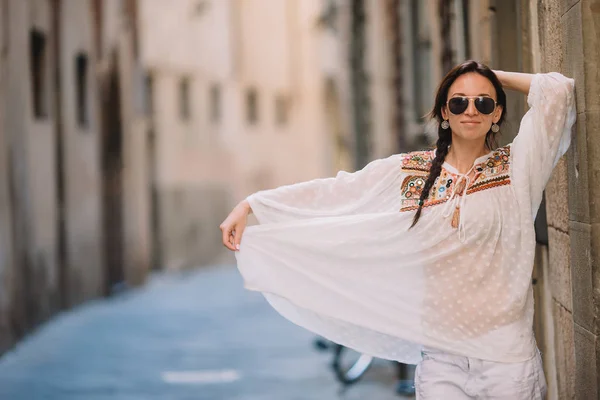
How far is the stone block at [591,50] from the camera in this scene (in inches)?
136

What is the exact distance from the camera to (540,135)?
3393 mm

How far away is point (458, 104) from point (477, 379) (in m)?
0.92

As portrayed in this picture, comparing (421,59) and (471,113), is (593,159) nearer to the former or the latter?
(471,113)

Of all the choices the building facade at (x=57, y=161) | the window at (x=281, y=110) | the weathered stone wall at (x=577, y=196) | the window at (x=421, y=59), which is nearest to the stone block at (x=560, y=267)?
the weathered stone wall at (x=577, y=196)

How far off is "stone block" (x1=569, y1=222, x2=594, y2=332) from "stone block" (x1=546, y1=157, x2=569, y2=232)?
245 mm

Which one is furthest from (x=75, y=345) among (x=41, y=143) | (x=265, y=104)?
(x=265, y=104)

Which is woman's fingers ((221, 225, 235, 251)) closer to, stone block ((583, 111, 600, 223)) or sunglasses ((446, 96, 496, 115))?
sunglasses ((446, 96, 496, 115))

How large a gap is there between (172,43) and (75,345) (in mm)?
Result: 17068

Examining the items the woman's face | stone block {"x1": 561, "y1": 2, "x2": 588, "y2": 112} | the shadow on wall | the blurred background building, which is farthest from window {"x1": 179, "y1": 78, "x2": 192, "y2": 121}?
the woman's face

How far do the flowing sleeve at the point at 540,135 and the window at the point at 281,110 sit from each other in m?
31.8

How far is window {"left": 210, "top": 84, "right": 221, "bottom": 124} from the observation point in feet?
105

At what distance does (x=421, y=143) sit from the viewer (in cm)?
1250

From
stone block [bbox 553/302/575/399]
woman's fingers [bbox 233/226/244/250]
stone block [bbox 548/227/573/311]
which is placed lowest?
stone block [bbox 553/302/575/399]

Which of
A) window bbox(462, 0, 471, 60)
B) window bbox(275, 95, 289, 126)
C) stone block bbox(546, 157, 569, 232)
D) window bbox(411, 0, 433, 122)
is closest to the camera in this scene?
stone block bbox(546, 157, 569, 232)
